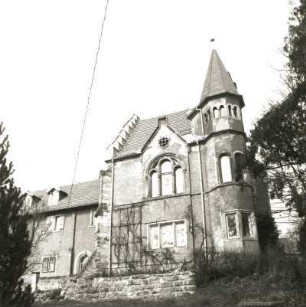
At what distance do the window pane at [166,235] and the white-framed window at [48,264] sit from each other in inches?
449

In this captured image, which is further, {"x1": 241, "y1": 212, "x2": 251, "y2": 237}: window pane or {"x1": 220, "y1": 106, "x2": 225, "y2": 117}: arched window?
{"x1": 220, "y1": 106, "x2": 225, "y2": 117}: arched window

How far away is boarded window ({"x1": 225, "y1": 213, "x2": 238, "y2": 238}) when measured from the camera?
69.3ft

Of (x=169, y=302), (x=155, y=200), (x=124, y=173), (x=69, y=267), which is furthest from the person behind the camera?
(x=69, y=267)

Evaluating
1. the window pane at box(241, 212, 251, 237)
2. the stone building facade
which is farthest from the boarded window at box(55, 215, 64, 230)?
the window pane at box(241, 212, 251, 237)

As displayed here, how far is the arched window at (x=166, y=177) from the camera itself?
965 inches

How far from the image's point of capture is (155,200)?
24.3 m

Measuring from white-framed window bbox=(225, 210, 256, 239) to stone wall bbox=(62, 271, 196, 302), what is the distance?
3.26 metres

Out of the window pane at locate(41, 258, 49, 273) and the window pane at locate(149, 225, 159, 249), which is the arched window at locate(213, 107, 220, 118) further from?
the window pane at locate(41, 258, 49, 273)

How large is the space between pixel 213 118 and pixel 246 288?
1077cm

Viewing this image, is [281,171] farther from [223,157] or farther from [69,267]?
[69,267]

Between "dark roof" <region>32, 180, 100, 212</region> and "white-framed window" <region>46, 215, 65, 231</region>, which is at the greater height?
"dark roof" <region>32, 180, 100, 212</region>

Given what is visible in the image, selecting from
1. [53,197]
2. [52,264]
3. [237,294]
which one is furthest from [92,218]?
[237,294]

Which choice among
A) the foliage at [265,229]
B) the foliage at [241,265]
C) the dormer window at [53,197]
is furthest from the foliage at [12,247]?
the dormer window at [53,197]

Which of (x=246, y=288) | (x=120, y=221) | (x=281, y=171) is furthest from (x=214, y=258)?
(x=120, y=221)
